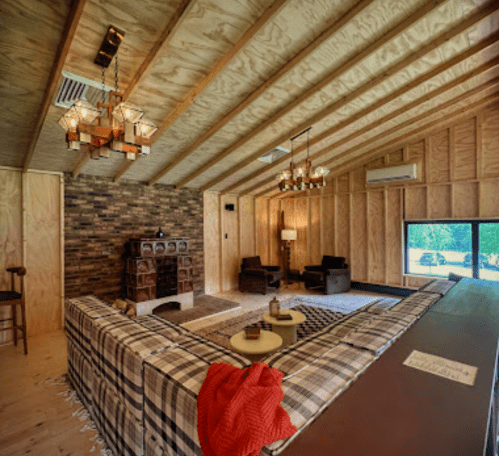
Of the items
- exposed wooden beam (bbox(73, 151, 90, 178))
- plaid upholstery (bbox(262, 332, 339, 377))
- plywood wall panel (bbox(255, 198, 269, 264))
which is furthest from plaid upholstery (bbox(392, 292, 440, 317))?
plywood wall panel (bbox(255, 198, 269, 264))

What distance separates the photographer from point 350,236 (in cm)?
690

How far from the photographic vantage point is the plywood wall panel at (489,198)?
502cm

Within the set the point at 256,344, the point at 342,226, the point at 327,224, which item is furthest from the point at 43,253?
the point at 342,226

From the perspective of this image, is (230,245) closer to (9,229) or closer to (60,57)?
(9,229)

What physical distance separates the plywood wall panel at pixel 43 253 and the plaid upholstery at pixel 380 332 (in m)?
4.69

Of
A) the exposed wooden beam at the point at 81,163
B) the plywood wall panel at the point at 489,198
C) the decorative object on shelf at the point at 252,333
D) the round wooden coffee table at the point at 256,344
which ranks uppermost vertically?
the exposed wooden beam at the point at 81,163

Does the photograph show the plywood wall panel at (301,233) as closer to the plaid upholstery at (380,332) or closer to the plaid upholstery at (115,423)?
the plaid upholstery at (380,332)

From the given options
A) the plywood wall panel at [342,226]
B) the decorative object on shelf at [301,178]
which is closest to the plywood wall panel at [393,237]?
the plywood wall panel at [342,226]

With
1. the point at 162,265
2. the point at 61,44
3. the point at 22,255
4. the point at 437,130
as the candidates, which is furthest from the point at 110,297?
the point at 437,130

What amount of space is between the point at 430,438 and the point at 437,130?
638cm

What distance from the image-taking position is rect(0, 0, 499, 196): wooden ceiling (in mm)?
2197

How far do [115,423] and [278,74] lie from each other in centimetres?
353

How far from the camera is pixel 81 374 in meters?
2.49

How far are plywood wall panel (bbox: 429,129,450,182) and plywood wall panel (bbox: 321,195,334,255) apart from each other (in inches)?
91.6
